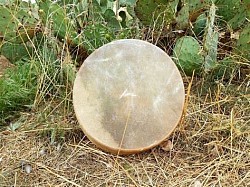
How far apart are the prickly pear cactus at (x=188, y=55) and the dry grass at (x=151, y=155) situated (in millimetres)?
135

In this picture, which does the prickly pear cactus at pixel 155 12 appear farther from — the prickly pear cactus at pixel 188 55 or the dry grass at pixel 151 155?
the dry grass at pixel 151 155

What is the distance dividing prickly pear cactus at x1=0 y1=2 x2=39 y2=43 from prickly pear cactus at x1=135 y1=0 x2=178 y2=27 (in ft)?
1.56

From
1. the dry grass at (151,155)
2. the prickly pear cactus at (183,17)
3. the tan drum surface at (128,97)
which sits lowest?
the dry grass at (151,155)

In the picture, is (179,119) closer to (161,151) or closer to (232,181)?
(161,151)

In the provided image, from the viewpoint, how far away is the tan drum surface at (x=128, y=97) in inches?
88.7

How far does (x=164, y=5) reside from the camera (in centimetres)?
258

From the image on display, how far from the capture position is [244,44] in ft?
8.34

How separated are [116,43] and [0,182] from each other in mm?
706

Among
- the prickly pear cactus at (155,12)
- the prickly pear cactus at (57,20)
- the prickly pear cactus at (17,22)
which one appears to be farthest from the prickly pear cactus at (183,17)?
the prickly pear cactus at (17,22)

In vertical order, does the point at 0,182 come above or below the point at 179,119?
below

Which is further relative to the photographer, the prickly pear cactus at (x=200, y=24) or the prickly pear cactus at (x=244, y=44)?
the prickly pear cactus at (x=200, y=24)

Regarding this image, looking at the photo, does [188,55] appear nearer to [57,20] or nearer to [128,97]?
[128,97]

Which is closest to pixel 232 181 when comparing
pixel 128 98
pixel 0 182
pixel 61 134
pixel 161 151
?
pixel 161 151

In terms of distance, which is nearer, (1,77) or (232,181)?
(232,181)
